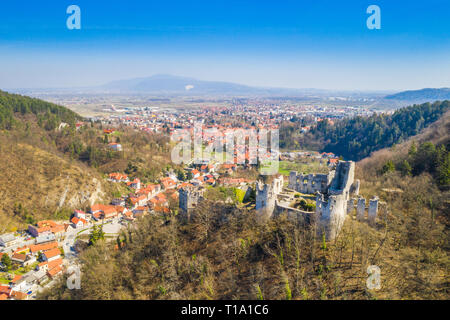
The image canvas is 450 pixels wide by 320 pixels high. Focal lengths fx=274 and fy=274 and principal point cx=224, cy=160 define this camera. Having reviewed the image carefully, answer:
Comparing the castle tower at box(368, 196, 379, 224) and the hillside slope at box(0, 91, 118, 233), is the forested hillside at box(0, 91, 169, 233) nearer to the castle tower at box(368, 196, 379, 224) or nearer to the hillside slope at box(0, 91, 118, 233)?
the hillside slope at box(0, 91, 118, 233)

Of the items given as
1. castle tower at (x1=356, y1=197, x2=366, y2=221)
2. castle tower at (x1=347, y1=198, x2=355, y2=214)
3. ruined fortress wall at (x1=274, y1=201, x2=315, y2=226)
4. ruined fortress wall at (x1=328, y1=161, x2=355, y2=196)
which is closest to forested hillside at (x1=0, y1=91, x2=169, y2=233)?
ruined fortress wall at (x1=274, y1=201, x2=315, y2=226)

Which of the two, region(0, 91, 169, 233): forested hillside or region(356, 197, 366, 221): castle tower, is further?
region(0, 91, 169, 233): forested hillside

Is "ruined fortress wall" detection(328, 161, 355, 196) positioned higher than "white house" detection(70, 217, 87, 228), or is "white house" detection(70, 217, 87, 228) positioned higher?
"ruined fortress wall" detection(328, 161, 355, 196)

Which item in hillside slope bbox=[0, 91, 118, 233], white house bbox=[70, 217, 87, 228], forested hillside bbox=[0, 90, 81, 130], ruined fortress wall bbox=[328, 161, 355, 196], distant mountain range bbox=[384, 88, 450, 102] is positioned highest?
distant mountain range bbox=[384, 88, 450, 102]

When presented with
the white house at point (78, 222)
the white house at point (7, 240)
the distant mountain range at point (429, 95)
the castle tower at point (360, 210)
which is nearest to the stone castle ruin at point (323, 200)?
the castle tower at point (360, 210)

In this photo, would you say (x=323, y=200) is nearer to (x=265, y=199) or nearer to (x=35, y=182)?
(x=265, y=199)

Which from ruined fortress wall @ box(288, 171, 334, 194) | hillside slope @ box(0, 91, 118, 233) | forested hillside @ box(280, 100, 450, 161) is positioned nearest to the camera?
ruined fortress wall @ box(288, 171, 334, 194)

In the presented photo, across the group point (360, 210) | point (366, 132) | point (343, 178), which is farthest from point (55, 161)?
point (366, 132)
